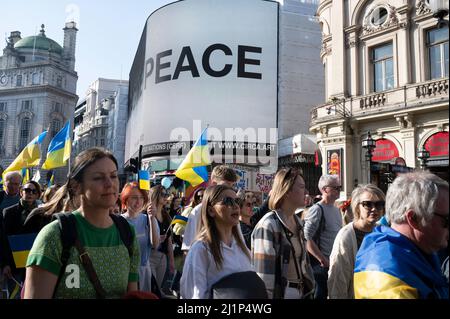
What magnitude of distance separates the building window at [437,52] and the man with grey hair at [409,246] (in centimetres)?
1544

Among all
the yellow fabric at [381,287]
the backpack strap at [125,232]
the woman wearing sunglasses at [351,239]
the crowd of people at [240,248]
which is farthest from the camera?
the woman wearing sunglasses at [351,239]

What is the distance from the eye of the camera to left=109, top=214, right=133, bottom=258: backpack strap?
2334mm

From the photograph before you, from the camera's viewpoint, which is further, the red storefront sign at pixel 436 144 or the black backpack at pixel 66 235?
the red storefront sign at pixel 436 144

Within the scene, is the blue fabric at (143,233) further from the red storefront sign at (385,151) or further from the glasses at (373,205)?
the red storefront sign at (385,151)

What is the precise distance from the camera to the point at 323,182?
503 centimetres

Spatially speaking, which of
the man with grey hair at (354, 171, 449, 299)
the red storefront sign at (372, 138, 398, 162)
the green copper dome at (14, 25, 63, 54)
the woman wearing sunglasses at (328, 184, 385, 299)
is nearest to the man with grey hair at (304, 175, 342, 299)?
the woman wearing sunglasses at (328, 184, 385, 299)

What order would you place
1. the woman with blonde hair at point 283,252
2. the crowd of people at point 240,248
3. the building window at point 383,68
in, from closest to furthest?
the crowd of people at point 240,248 < the woman with blonde hair at point 283,252 < the building window at point 383,68

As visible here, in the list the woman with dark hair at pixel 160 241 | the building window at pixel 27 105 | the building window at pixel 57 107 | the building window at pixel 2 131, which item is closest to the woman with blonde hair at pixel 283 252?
the woman with dark hair at pixel 160 241

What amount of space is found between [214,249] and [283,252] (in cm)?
69

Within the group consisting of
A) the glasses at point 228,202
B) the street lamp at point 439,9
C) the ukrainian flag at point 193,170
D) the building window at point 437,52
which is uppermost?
the building window at point 437,52

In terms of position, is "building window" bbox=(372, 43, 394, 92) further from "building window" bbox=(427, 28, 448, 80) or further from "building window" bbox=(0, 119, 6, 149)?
"building window" bbox=(0, 119, 6, 149)

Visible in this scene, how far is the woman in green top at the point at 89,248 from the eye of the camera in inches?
79.3
